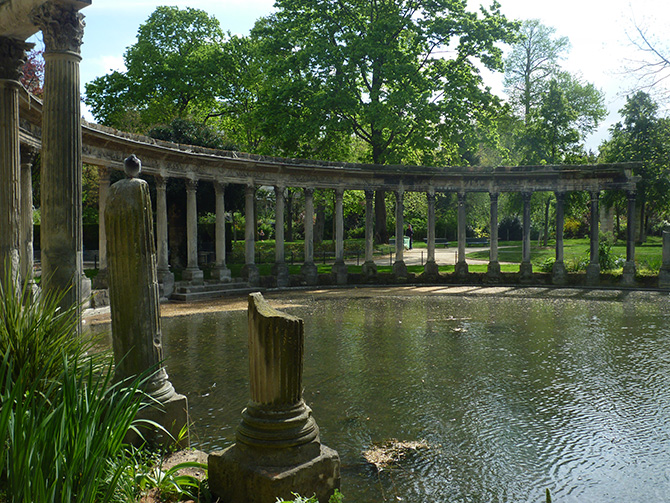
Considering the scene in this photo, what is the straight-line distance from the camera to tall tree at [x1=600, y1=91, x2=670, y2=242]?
44125mm

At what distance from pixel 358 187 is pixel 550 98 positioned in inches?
861

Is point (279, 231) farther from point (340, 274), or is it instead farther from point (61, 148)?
point (61, 148)

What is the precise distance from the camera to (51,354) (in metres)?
5.64

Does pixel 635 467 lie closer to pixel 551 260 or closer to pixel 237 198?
pixel 551 260

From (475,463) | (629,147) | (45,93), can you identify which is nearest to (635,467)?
(475,463)

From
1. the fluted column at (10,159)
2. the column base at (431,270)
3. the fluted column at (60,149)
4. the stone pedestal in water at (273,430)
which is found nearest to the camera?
the stone pedestal in water at (273,430)

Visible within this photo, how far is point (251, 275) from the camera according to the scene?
27578mm

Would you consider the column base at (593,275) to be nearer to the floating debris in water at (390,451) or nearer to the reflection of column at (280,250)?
the reflection of column at (280,250)

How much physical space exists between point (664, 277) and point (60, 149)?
28.9 meters

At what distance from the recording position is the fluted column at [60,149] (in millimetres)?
9141

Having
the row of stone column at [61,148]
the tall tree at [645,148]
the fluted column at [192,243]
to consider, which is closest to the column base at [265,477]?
the row of stone column at [61,148]

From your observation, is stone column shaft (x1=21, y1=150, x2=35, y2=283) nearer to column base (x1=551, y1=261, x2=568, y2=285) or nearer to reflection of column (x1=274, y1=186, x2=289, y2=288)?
reflection of column (x1=274, y1=186, x2=289, y2=288)

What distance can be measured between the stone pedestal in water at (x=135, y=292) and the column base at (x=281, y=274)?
72.9 feet

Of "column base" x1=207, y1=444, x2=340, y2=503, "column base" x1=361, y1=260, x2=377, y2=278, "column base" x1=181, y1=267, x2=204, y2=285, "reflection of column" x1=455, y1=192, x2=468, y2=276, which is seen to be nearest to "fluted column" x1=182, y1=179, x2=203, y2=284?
"column base" x1=181, y1=267, x2=204, y2=285
